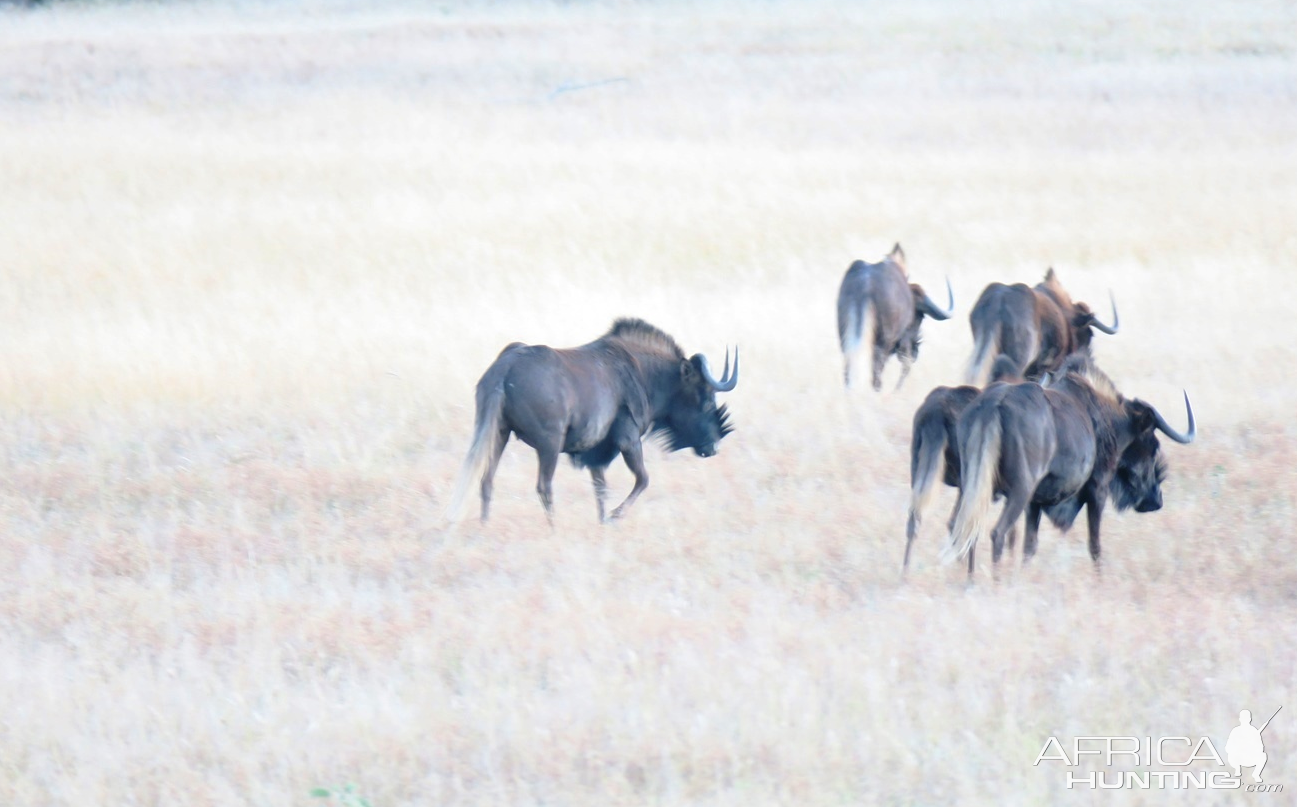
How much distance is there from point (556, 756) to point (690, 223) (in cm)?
1273

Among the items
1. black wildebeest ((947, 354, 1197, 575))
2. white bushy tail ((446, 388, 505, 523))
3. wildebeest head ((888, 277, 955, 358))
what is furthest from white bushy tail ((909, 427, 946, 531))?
wildebeest head ((888, 277, 955, 358))

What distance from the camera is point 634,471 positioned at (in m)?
8.49

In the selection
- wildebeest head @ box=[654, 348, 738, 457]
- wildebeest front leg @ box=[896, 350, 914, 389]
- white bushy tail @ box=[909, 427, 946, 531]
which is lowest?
wildebeest front leg @ box=[896, 350, 914, 389]

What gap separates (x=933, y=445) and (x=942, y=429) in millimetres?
85

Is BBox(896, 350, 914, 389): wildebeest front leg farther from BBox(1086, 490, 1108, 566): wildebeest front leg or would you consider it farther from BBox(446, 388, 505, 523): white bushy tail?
BBox(446, 388, 505, 523): white bushy tail

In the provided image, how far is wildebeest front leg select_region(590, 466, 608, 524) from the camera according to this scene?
Answer: 8406 mm

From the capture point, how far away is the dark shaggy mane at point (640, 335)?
351 inches

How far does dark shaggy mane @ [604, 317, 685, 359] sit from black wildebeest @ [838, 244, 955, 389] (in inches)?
103

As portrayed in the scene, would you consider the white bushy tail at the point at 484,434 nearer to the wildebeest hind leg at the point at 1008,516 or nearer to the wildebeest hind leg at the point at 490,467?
the wildebeest hind leg at the point at 490,467

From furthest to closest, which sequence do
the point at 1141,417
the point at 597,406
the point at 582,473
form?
the point at 582,473
the point at 597,406
the point at 1141,417

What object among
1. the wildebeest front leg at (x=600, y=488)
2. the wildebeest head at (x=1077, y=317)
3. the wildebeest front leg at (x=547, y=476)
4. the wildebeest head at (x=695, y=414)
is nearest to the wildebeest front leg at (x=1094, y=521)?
the wildebeest head at (x=695, y=414)
